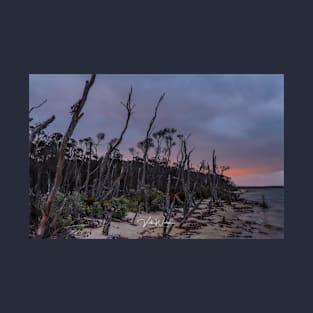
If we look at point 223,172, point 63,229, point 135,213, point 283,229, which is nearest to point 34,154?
point 63,229

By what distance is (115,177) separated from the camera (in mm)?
5852

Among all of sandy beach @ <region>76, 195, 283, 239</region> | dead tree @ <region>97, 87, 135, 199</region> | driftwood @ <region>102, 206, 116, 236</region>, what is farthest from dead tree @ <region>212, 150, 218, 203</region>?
driftwood @ <region>102, 206, 116, 236</region>

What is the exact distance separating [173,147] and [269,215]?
1694mm

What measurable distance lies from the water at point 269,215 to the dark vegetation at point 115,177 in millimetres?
390

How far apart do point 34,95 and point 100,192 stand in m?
2.29

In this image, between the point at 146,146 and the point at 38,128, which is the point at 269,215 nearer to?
the point at 146,146

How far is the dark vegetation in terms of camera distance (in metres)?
4.32

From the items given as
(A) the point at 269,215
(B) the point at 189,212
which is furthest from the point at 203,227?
(A) the point at 269,215

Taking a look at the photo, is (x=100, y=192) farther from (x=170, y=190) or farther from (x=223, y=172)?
(x=223, y=172)

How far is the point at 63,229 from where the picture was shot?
4328 millimetres

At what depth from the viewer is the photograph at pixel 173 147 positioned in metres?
4.31

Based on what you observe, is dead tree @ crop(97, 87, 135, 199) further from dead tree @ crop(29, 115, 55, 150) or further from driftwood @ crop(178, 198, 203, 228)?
driftwood @ crop(178, 198, 203, 228)

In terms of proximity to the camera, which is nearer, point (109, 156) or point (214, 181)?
point (214, 181)

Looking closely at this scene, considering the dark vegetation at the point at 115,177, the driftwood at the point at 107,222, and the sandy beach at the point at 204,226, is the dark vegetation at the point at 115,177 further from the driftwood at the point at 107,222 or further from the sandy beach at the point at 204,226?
the sandy beach at the point at 204,226
